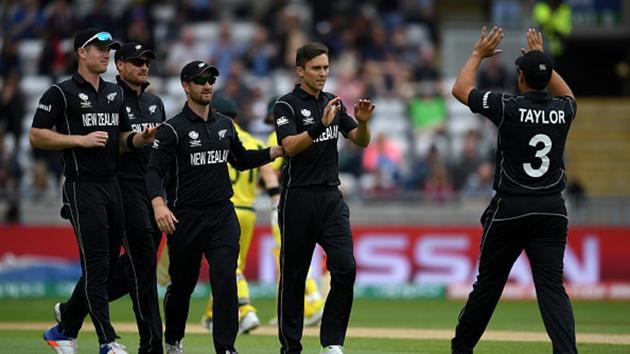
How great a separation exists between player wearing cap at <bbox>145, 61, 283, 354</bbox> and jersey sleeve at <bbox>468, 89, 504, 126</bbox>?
1.76 metres

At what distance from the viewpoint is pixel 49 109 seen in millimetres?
11102

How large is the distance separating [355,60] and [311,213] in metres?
15.0

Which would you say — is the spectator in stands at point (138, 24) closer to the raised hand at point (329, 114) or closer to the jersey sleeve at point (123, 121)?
the jersey sleeve at point (123, 121)

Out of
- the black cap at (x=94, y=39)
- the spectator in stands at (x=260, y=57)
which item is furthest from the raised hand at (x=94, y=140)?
the spectator in stands at (x=260, y=57)

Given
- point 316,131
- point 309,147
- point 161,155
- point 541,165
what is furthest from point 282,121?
point 541,165

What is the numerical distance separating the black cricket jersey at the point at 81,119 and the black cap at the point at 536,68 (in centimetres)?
358

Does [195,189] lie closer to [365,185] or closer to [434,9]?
[365,185]

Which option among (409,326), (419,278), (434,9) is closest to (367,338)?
(409,326)

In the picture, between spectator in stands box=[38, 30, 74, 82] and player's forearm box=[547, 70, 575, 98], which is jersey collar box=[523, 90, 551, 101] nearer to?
player's forearm box=[547, 70, 575, 98]

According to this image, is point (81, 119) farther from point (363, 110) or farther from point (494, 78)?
point (494, 78)

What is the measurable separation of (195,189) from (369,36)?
15.8m

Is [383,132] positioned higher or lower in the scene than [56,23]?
lower

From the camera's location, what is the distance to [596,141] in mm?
26266

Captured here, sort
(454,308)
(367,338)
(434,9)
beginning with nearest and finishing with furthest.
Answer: (367,338) → (454,308) → (434,9)
